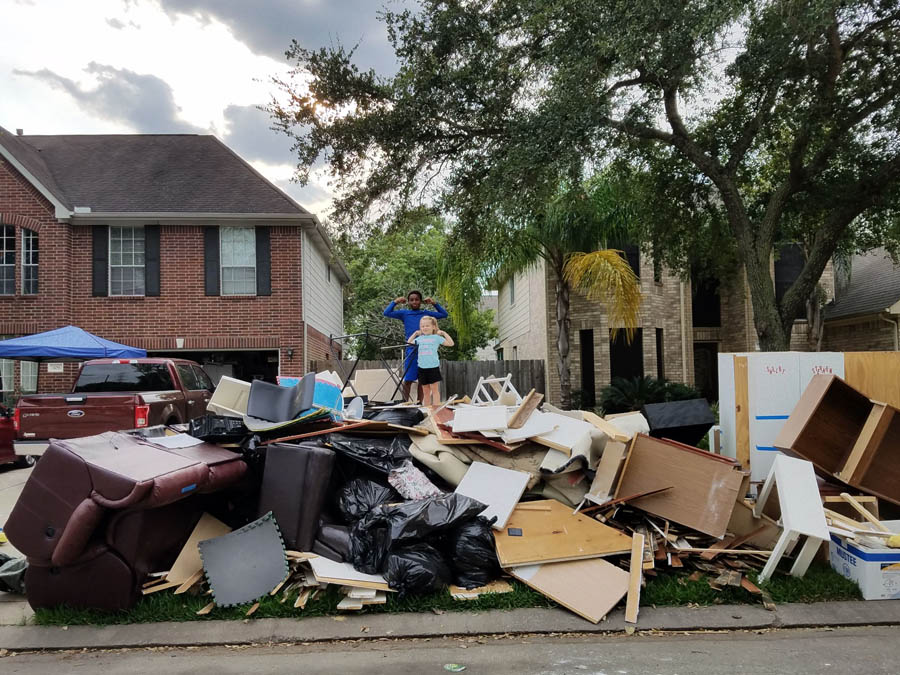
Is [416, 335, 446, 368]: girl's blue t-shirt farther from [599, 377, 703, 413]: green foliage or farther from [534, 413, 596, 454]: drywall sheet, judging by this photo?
[599, 377, 703, 413]: green foliage

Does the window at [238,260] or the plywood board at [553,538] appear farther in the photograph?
the window at [238,260]

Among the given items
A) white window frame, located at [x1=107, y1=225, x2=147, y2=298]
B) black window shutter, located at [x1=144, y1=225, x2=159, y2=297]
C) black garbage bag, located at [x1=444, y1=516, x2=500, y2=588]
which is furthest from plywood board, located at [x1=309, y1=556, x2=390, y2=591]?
white window frame, located at [x1=107, y1=225, x2=147, y2=298]

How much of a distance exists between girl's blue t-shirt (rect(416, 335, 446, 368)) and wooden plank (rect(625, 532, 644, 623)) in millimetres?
3963

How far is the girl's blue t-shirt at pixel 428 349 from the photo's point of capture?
7938mm

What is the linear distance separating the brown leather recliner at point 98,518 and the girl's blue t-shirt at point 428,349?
3.86 meters

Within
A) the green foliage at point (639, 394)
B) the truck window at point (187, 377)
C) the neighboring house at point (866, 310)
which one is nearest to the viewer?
the truck window at point (187, 377)

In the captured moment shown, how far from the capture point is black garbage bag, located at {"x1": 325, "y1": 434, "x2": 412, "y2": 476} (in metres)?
5.02

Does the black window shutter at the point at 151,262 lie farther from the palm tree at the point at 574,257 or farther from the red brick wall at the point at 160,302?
the palm tree at the point at 574,257

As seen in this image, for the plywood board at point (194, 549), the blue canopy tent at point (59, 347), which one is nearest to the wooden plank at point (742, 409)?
the plywood board at point (194, 549)

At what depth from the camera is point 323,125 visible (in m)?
10.3

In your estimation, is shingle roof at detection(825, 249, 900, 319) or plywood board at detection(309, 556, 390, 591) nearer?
plywood board at detection(309, 556, 390, 591)

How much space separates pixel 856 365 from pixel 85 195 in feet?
53.6

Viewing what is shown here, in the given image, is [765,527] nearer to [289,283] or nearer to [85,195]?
[289,283]

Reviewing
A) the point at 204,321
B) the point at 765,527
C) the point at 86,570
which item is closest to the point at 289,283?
the point at 204,321
